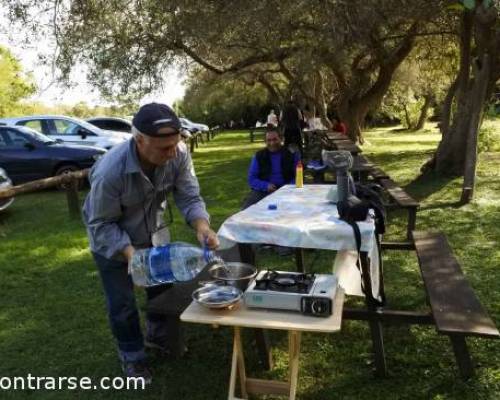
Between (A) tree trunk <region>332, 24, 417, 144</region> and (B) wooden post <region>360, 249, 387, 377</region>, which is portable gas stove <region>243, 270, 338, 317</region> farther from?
(A) tree trunk <region>332, 24, 417, 144</region>

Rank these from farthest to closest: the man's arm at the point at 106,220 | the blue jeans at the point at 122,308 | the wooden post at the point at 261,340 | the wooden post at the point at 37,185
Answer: the wooden post at the point at 37,185
the wooden post at the point at 261,340
the blue jeans at the point at 122,308
the man's arm at the point at 106,220

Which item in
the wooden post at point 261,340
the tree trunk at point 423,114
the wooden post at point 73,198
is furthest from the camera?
the tree trunk at point 423,114

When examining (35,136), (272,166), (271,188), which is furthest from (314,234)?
(35,136)

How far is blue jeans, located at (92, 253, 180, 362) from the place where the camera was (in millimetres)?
3113

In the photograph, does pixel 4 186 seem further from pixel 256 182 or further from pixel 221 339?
pixel 221 339

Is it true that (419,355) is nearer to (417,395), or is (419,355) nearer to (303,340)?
(417,395)

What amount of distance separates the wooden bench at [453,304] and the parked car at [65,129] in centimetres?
1088

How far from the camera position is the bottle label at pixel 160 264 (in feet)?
9.51

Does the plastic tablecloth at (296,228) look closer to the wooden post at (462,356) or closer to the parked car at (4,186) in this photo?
the wooden post at (462,356)

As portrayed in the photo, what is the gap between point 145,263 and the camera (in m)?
2.87

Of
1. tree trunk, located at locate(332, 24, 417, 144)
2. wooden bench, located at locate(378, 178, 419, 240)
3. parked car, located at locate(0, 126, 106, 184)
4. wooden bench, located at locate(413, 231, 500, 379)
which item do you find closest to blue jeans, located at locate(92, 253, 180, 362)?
wooden bench, located at locate(413, 231, 500, 379)

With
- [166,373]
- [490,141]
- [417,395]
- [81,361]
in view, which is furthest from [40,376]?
[490,141]

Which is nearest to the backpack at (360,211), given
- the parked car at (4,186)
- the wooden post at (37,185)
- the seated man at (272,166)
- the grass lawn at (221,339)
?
the grass lawn at (221,339)

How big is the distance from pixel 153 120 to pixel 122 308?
1246 mm
